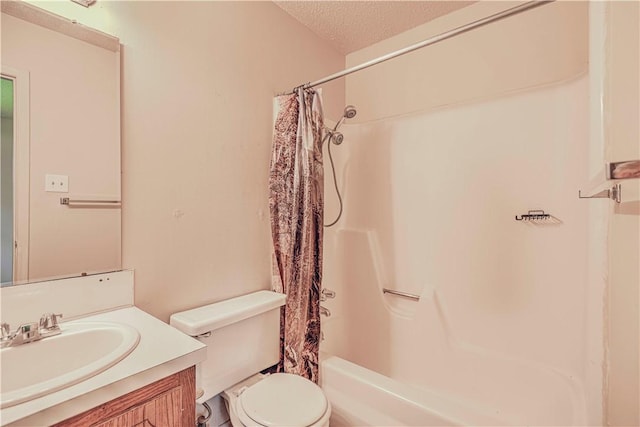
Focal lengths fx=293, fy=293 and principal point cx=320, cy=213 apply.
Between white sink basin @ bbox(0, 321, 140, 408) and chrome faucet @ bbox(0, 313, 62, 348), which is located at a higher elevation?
chrome faucet @ bbox(0, 313, 62, 348)

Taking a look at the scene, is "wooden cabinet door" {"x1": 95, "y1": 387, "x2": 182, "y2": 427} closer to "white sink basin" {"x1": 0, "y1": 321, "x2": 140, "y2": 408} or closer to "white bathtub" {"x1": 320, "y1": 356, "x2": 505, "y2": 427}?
"white sink basin" {"x1": 0, "y1": 321, "x2": 140, "y2": 408}

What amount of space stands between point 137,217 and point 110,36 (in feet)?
2.34

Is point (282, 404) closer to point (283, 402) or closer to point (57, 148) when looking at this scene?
point (283, 402)

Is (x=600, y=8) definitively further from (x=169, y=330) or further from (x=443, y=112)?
(x=169, y=330)

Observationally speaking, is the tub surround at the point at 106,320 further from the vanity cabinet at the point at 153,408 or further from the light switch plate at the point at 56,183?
the light switch plate at the point at 56,183

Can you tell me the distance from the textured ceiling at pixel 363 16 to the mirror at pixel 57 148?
121 centimetres

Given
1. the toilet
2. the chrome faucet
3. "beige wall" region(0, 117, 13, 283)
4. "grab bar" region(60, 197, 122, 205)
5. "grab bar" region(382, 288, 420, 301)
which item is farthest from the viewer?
"grab bar" region(382, 288, 420, 301)

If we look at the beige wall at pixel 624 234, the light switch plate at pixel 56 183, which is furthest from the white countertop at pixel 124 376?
the beige wall at pixel 624 234

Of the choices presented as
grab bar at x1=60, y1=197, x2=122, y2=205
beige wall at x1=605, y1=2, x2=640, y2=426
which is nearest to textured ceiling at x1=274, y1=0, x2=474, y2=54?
beige wall at x1=605, y1=2, x2=640, y2=426

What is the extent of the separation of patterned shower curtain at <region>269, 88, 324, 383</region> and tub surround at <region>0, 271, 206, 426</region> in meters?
0.72

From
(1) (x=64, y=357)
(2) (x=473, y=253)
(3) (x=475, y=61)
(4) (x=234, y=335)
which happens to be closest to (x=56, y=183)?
(1) (x=64, y=357)

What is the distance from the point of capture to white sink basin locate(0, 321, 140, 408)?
676 millimetres

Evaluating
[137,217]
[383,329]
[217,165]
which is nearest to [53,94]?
[137,217]

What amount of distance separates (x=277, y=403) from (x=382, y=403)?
488 mm
